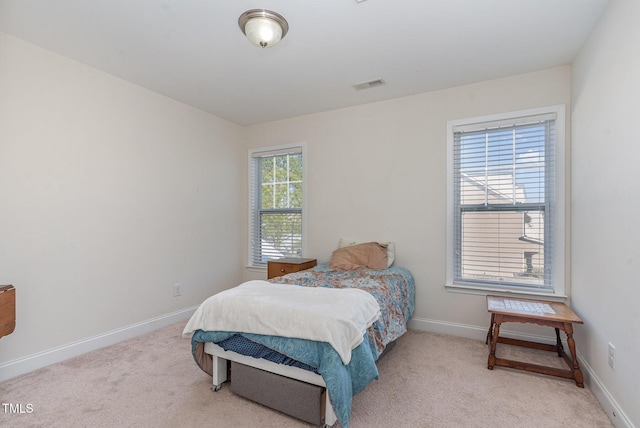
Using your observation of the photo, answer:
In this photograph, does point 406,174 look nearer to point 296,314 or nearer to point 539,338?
point 539,338

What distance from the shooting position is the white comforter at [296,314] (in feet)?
5.72

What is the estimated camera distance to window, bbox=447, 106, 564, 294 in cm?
288

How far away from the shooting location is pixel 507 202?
3.06m

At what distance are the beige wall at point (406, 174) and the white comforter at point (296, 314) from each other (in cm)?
144

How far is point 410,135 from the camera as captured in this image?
350 centimetres

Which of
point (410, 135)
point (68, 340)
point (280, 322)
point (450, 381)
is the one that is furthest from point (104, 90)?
point (450, 381)

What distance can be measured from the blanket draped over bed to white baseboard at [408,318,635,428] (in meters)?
0.31

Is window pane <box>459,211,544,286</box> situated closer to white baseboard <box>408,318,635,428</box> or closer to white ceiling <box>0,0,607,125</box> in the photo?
white baseboard <box>408,318,635,428</box>

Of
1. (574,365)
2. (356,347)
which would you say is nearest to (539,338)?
(574,365)

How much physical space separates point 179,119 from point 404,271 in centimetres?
311

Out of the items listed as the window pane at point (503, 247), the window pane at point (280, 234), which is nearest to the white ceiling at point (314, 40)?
the window pane at point (503, 247)

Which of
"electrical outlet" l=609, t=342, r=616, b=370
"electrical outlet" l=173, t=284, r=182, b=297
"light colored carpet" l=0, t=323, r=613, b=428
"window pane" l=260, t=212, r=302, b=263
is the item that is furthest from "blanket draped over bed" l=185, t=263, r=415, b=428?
"electrical outlet" l=173, t=284, r=182, b=297

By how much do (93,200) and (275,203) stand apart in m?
2.14

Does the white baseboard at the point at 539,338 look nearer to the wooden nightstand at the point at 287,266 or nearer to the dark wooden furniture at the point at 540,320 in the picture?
the dark wooden furniture at the point at 540,320
